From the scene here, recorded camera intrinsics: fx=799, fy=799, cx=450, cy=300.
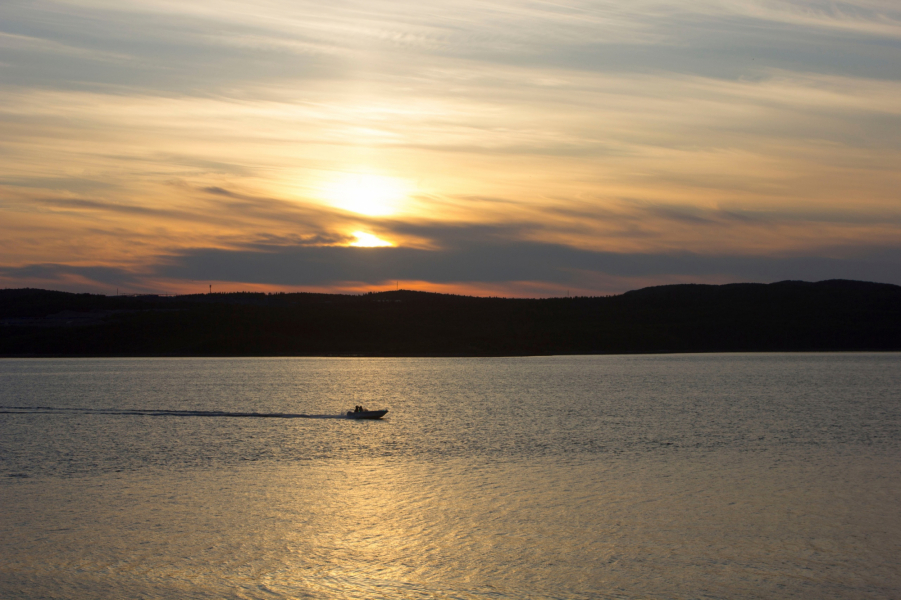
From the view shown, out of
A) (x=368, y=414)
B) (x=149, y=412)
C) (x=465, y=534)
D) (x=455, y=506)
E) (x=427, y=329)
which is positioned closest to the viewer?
(x=465, y=534)

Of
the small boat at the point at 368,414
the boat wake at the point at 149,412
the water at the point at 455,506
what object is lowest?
the boat wake at the point at 149,412

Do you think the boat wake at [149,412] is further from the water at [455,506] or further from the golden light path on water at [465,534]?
the golden light path on water at [465,534]

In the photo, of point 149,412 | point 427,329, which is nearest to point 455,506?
point 149,412

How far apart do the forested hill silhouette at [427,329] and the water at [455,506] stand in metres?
117

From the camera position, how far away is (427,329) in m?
178

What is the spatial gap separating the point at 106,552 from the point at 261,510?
4.91 m

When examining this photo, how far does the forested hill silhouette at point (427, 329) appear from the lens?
161750 millimetres

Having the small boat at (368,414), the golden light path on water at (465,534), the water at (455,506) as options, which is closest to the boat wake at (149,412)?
the water at (455,506)

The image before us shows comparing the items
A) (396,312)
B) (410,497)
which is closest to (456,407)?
(410,497)

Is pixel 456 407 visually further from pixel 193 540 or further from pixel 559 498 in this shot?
pixel 193 540

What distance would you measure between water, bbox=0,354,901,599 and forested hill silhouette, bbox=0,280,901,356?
117m

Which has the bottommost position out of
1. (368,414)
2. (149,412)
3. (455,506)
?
(149,412)

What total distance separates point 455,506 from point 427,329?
510 ft

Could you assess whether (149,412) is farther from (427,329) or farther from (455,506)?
(427,329)
